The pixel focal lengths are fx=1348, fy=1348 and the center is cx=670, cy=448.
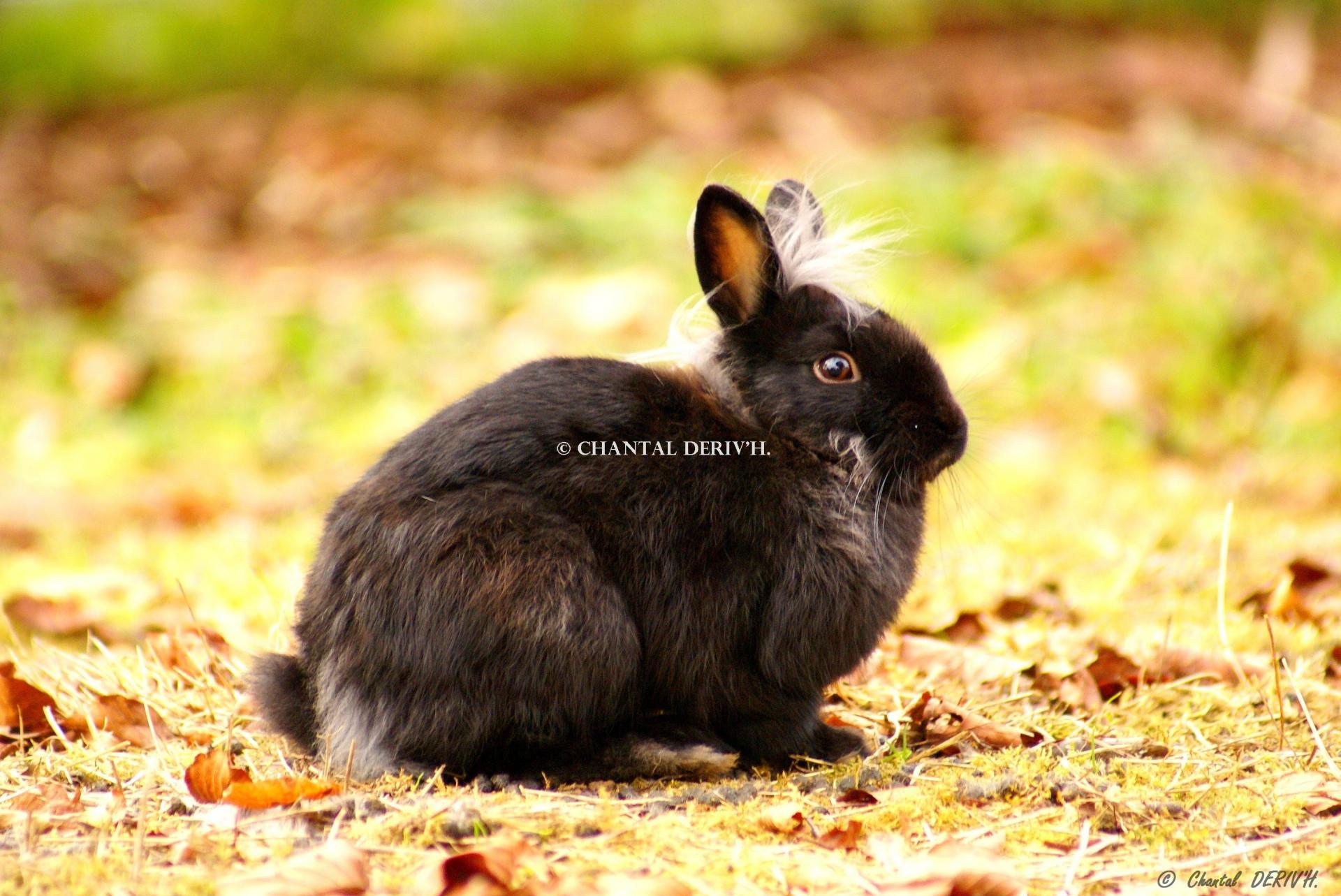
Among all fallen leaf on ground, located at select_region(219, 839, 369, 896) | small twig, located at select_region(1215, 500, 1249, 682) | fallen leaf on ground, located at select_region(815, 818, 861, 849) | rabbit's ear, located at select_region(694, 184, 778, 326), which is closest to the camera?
fallen leaf on ground, located at select_region(219, 839, 369, 896)

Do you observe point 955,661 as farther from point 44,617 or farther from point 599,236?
point 599,236

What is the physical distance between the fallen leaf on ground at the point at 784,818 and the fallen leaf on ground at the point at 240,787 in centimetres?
89

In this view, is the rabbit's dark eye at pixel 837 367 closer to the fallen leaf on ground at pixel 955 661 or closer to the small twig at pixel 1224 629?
the fallen leaf on ground at pixel 955 661

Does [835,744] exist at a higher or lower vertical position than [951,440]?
lower

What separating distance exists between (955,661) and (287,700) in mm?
1780

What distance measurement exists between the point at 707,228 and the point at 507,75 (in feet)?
28.5

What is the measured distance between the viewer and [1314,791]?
2785 mm

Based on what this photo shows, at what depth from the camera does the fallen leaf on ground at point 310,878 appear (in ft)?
7.40

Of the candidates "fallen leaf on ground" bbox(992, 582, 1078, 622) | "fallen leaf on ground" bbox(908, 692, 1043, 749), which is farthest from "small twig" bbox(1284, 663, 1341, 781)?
"fallen leaf on ground" bbox(992, 582, 1078, 622)

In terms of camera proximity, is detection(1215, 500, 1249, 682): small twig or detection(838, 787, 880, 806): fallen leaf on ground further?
detection(1215, 500, 1249, 682): small twig

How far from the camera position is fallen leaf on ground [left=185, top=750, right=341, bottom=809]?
2695mm

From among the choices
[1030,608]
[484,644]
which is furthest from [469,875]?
[1030,608]

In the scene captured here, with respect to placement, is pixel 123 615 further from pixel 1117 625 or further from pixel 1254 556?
A: pixel 1254 556

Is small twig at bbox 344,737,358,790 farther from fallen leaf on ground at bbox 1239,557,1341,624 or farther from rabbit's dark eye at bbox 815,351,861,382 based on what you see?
fallen leaf on ground at bbox 1239,557,1341,624
